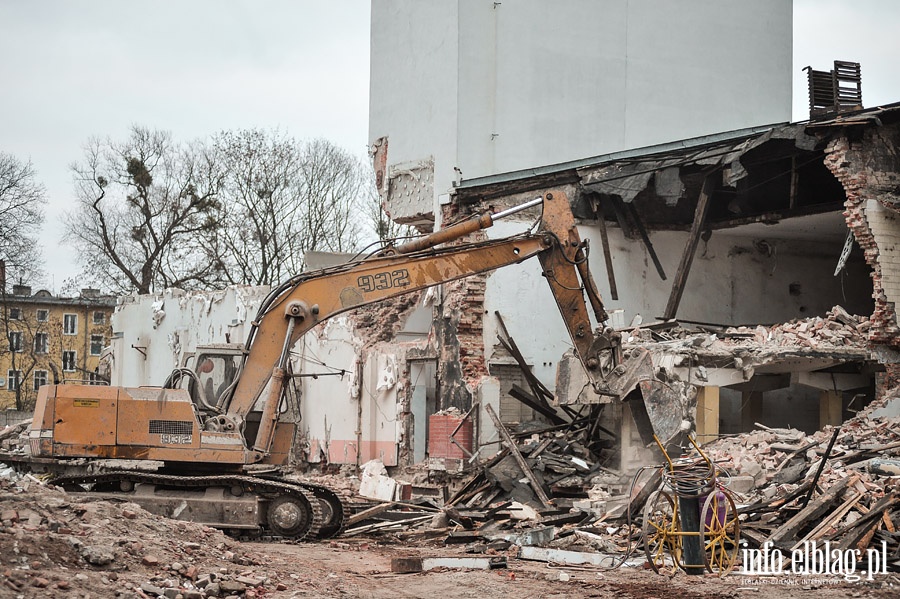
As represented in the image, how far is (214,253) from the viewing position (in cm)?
4259

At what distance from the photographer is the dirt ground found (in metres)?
8.25

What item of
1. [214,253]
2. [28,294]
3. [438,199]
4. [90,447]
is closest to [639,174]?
[438,199]

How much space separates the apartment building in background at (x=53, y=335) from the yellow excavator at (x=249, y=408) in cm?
4528

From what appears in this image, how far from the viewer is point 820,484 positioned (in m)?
12.6

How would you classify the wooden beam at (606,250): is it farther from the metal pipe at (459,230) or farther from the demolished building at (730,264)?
the metal pipe at (459,230)

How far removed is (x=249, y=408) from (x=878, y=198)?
32.6ft

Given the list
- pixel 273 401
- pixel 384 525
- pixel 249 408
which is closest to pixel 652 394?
pixel 384 525

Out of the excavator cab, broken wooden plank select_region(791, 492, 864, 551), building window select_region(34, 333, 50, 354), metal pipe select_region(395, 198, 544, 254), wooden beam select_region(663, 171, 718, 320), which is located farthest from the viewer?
building window select_region(34, 333, 50, 354)

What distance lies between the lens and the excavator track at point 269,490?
1359 centimetres

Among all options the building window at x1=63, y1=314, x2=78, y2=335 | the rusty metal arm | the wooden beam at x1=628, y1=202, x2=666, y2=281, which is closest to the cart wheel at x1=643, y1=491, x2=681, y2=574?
the rusty metal arm

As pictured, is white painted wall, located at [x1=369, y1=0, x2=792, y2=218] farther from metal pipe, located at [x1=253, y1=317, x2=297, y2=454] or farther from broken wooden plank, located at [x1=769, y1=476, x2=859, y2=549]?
broken wooden plank, located at [x1=769, y1=476, x2=859, y2=549]

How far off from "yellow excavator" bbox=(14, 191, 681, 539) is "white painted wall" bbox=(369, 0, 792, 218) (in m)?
A: 9.03

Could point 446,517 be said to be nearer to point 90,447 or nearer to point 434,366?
point 90,447

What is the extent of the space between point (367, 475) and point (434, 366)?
8.17ft
